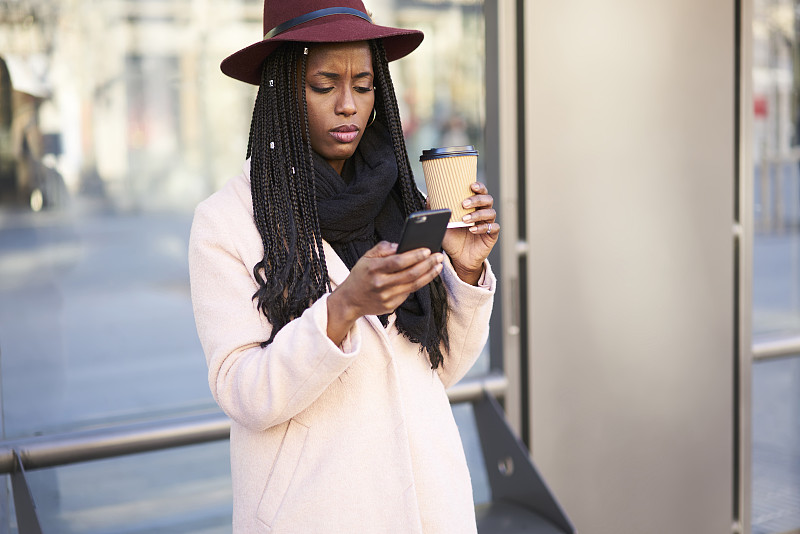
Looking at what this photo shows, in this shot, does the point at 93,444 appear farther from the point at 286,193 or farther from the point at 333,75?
the point at 333,75

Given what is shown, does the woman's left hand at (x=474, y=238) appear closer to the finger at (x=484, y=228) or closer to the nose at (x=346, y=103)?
the finger at (x=484, y=228)

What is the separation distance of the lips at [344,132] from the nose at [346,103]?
0.09ft

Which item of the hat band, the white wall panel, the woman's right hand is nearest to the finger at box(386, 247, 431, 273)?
the woman's right hand

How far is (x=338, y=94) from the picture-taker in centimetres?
160

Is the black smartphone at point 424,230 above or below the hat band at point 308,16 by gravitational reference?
below

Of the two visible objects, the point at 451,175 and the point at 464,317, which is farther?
the point at 464,317

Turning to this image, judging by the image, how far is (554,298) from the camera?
310 centimetres

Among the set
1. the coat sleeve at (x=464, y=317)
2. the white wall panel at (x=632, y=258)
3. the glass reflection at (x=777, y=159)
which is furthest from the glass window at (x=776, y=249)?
the coat sleeve at (x=464, y=317)

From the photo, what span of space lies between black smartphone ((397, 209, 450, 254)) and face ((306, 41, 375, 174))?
0.40m

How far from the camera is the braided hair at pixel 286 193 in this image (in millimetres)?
1531

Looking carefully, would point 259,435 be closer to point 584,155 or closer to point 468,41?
point 584,155

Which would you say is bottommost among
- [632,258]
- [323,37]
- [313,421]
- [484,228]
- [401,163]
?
[313,421]

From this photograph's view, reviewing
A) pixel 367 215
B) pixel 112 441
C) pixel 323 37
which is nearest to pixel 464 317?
pixel 367 215

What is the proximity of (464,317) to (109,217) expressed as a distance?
1661mm
